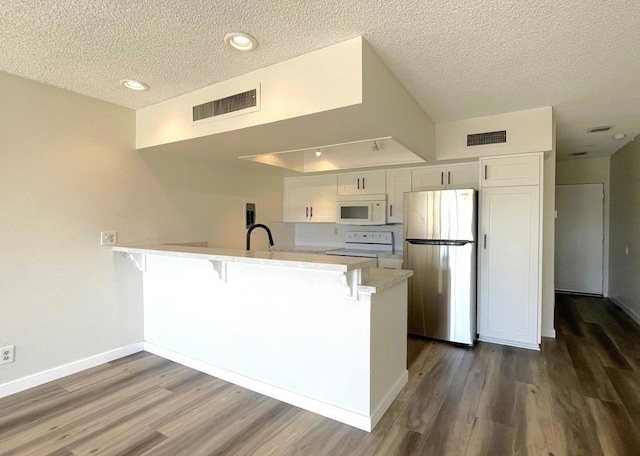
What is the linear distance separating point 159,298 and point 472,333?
3.12 metres

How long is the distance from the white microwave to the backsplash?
337 mm

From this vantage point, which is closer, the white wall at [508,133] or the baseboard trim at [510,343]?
the white wall at [508,133]

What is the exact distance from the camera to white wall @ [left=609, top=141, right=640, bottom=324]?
4207 millimetres

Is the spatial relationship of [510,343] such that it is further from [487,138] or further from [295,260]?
[295,260]

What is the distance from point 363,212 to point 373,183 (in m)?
0.41

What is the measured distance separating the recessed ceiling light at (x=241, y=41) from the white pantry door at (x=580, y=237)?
606 centimetres

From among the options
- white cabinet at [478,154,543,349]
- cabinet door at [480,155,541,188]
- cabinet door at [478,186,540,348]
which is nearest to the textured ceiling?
cabinet door at [480,155,541,188]

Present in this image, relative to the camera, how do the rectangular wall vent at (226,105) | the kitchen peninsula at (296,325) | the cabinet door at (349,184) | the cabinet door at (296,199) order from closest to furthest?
the kitchen peninsula at (296,325) → the rectangular wall vent at (226,105) → the cabinet door at (349,184) → the cabinet door at (296,199)

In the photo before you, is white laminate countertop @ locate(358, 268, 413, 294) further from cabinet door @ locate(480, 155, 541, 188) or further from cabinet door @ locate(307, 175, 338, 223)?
cabinet door @ locate(307, 175, 338, 223)

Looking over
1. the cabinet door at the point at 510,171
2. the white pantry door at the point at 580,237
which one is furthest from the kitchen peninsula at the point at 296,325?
the white pantry door at the point at 580,237

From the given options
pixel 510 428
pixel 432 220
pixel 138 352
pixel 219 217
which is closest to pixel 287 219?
pixel 219 217

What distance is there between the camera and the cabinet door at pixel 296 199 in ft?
16.2

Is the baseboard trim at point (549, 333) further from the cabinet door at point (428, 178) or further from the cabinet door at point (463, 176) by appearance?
the cabinet door at point (428, 178)

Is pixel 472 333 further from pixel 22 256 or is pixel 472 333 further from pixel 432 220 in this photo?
pixel 22 256
